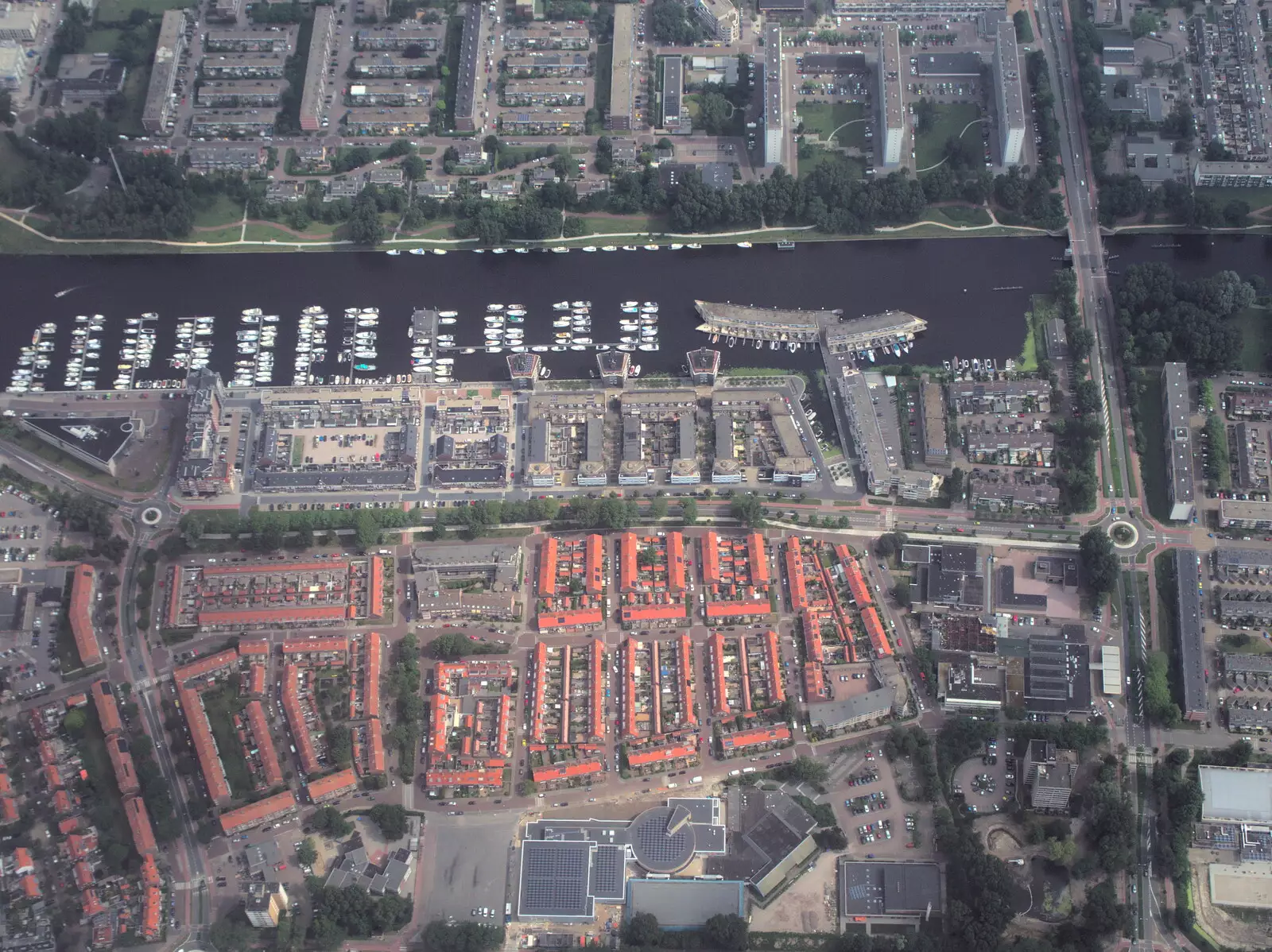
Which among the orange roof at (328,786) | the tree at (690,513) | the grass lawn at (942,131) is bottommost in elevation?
the orange roof at (328,786)

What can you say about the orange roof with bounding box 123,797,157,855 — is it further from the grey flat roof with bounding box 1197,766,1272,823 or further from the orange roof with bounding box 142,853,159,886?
the grey flat roof with bounding box 1197,766,1272,823

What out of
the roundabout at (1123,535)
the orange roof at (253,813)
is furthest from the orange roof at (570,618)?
the roundabout at (1123,535)

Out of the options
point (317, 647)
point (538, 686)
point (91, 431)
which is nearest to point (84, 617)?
point (91, 431)

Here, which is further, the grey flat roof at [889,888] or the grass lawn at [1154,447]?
the grass lawn at [1154,447]

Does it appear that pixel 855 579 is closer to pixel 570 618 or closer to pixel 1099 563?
pixel 1099 563

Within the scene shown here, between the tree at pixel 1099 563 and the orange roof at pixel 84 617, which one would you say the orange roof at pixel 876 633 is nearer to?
the tree at pixel 1099 563

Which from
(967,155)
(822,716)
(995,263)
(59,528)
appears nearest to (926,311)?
(995,263)
